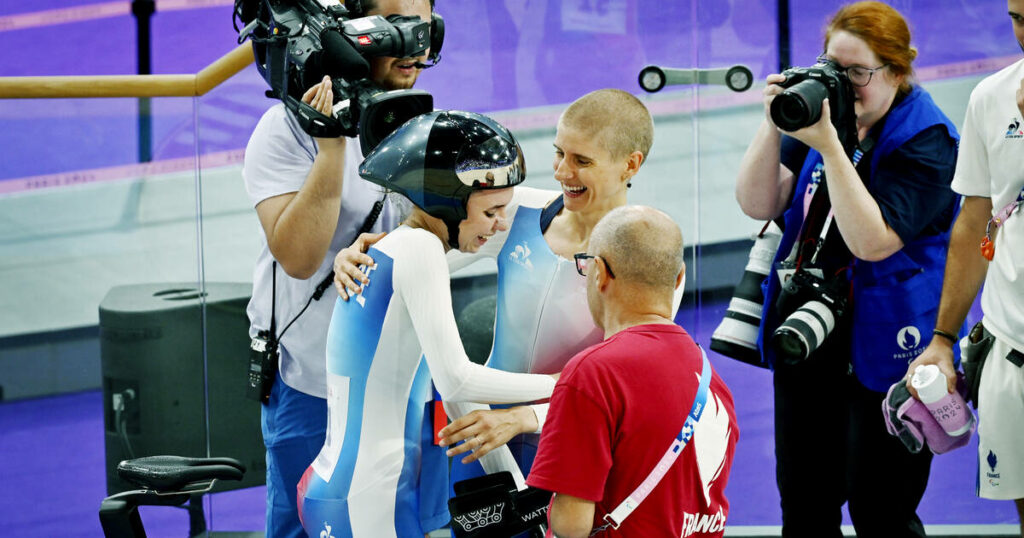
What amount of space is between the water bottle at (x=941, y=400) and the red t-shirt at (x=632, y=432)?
0.86m

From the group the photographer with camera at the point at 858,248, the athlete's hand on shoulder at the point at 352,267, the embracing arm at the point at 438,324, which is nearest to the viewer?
the embracing arm at the point at 438,324

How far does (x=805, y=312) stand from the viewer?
292cm

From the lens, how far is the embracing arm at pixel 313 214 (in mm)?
2559

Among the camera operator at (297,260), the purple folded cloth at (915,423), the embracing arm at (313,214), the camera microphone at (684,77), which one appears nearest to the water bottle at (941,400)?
the purple folded cloth at (915,423)

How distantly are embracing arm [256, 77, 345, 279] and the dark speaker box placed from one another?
1.60m

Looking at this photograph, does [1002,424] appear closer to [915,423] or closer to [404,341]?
[915,423]

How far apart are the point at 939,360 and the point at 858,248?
0.34m

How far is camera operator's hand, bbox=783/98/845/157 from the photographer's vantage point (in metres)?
2.81

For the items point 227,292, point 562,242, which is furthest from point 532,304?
point 227,292

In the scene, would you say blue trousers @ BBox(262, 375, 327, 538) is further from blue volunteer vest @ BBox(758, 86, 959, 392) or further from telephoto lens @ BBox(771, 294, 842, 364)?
blue volunteer vest @ BBox(758, 86, 959, 392)

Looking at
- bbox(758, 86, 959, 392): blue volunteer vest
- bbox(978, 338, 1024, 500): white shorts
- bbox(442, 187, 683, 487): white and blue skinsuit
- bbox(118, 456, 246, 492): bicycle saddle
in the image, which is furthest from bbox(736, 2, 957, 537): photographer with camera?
bbox(118, 456, 246, 492): bicycle saddle

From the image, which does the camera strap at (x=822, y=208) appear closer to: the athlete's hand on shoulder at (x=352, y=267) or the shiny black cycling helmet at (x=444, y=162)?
the shiny black cycling helmet at (x=444, y=162)

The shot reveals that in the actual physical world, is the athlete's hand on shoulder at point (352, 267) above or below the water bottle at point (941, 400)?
above

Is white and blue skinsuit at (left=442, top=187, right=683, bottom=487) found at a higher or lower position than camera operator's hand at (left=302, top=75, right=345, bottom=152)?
lower
